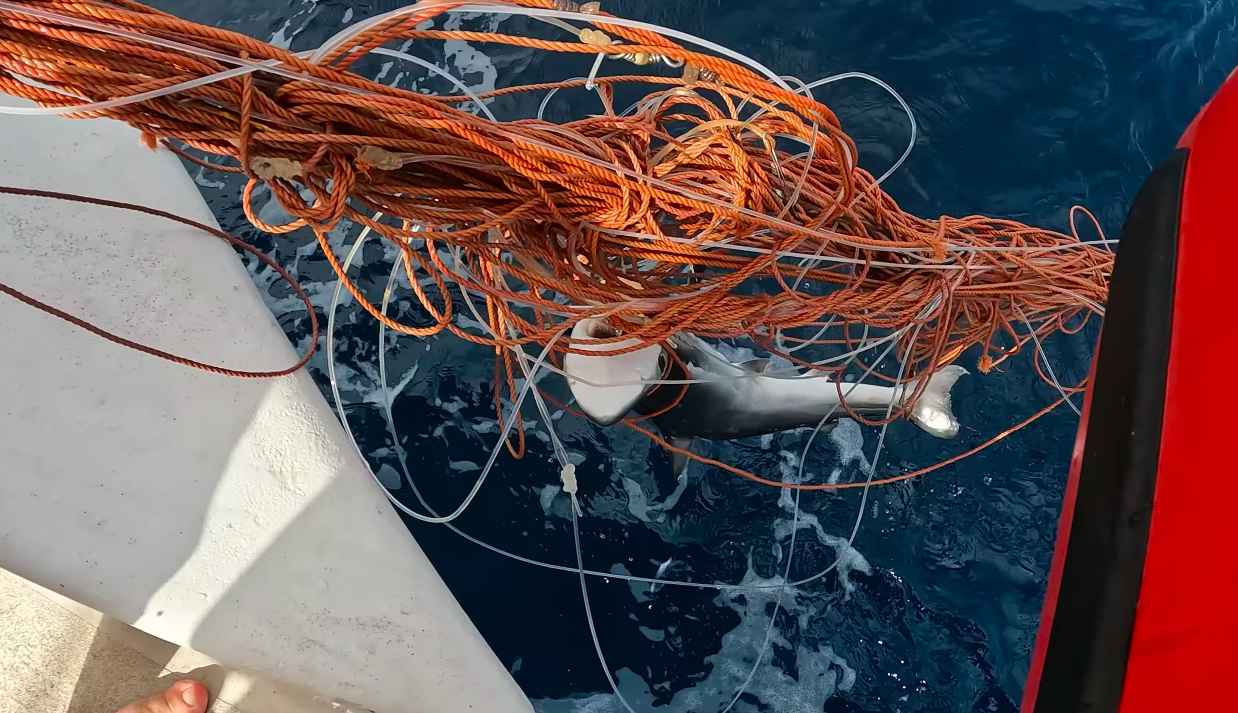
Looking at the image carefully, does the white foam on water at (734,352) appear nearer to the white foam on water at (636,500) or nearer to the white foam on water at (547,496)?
the white foam on water at (636,500)

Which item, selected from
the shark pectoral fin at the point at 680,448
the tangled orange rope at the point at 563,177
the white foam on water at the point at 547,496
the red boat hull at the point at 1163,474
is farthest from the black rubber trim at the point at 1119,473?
the white foam on water at the point at 547,496

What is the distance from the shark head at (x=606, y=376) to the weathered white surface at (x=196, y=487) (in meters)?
0.93

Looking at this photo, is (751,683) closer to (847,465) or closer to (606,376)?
(847,465)

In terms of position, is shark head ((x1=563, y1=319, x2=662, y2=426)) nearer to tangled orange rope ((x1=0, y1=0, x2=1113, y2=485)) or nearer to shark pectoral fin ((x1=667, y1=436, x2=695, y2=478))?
tangled orange rope ((x1=0, y1=0, x2=1113, y2=485))

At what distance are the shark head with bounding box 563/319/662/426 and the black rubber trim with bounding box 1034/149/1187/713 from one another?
3.19 feet

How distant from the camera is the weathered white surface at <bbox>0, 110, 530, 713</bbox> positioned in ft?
7.40

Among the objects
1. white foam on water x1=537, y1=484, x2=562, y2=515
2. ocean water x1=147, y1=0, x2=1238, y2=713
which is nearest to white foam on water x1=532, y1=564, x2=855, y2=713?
ocean water x1=147, y1=0, x2=1238, y2=713

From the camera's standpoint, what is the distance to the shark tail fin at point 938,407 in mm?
2959

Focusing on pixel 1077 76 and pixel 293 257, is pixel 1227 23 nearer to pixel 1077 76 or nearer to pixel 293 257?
pixel 1077 76

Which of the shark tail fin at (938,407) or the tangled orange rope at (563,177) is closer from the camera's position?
the tangled orange rope at (563,177)

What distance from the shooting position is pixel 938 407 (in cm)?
297

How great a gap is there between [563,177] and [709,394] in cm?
126

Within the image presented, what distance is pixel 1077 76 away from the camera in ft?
12.0

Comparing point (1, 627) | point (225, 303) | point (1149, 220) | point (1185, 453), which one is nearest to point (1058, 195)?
point (1149, 220)
